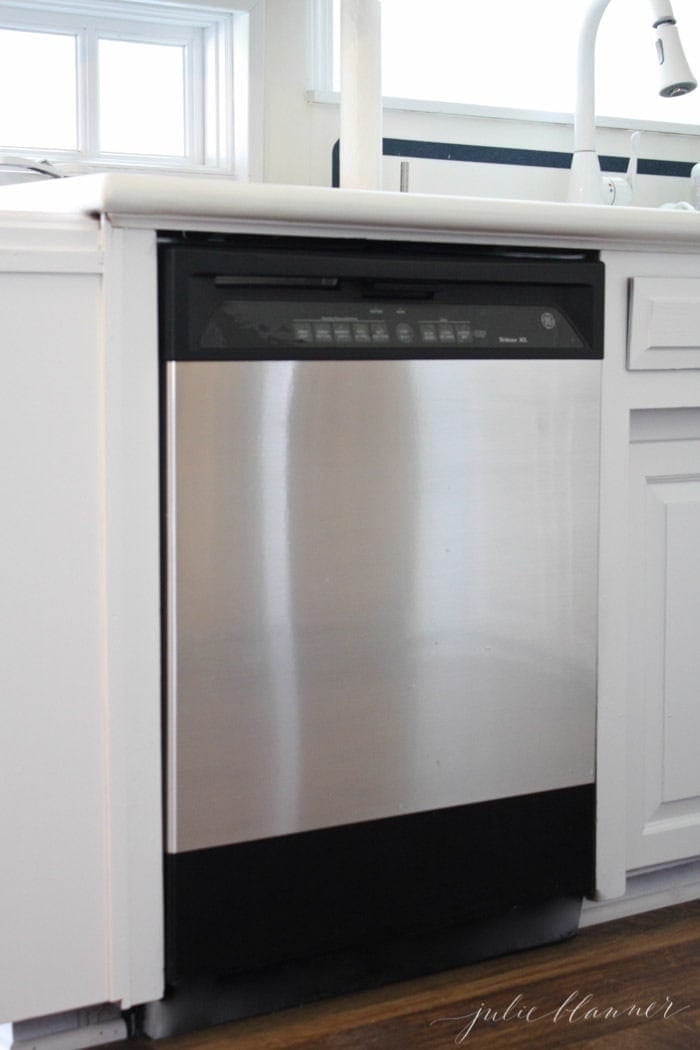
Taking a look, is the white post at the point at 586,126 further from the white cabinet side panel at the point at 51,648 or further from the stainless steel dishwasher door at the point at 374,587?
the white cabinet side panel at the point at 51,648

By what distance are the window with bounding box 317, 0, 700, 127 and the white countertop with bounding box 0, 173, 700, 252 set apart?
0.69 m

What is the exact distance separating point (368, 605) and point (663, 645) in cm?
45

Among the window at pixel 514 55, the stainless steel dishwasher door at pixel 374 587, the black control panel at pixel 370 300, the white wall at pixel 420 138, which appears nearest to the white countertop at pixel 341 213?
the black control panel at pixel 370 300

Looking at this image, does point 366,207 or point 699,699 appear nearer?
point 366,207

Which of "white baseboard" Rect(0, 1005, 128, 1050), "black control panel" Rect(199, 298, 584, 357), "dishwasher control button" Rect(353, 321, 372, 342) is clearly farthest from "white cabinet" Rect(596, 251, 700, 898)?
"white baseboard" Rect(0, 1005, 128, 1050)

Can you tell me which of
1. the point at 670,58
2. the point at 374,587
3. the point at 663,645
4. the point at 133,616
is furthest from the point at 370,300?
the point at 670,58

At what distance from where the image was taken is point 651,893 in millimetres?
1756

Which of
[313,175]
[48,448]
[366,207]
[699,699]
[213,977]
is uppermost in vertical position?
[313,175]

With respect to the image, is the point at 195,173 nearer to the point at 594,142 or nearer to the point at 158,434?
the point at 594,142

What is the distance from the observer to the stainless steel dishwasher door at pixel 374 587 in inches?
52.2

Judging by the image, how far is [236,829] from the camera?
1369 mm

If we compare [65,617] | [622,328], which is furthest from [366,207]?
[65,617]

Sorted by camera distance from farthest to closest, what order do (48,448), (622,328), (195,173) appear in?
(195,173)
(622,328)
(48,448)

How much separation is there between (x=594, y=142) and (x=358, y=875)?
1.18m
